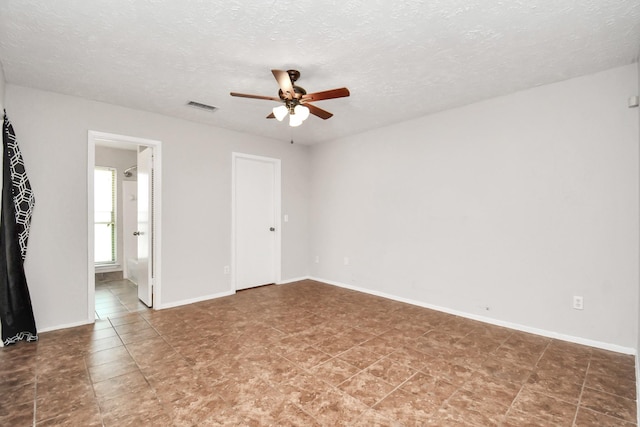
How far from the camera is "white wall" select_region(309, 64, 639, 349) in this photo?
2.69 meters

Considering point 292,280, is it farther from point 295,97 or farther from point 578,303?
point 578,303

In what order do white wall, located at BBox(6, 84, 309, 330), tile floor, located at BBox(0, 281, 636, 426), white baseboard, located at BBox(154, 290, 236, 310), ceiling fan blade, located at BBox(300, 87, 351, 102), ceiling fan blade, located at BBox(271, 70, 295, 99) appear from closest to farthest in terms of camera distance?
tile floor, located at BBox(0, 281, 636, 426) < ceiling fan blade, located at BBox(271, 70, 295, 99) < ceiling fan blade, located at BBox(300, 87, 351, 102) < white wall, located at BBox(6, 84, 309, 330) < white baseboard, located at BBox(154, 290, 236, 310)

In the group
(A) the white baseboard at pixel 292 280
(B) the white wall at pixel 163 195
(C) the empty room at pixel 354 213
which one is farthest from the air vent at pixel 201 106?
(A) the white baseboard at pixel 292 280

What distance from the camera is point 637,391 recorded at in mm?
2062

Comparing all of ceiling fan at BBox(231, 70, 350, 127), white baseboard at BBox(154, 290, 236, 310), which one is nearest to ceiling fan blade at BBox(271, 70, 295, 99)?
ceiling fan at BBox(231, 70, 350, 127)

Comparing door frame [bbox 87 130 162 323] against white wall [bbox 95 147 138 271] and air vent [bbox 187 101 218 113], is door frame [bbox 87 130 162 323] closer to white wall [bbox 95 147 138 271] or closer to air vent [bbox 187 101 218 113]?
air vent [bbox 187 101 218 113]

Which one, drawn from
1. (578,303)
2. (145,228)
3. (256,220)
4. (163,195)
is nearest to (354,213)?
(256,220)

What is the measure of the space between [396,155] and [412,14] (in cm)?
246

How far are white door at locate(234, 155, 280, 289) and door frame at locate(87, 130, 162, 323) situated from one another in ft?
3.61

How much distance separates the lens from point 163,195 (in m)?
3.94

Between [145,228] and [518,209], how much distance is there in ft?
15.1

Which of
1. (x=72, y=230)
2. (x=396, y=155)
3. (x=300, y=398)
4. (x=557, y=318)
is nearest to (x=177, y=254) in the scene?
(x=72, y=230)

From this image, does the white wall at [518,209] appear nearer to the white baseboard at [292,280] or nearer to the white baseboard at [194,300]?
the white baseboard at [292,280]

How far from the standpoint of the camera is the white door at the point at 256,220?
486cm
